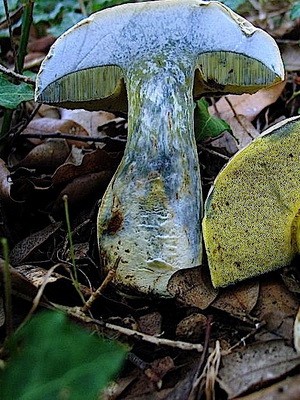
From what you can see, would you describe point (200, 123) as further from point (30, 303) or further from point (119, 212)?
point (30, 303)

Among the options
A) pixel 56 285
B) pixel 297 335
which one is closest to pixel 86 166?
pixel 56 285

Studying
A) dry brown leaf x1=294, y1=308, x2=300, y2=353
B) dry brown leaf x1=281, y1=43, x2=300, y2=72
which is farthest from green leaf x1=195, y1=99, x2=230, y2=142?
dry brown leaf x1=281, y1=43, x2=300, y2=72

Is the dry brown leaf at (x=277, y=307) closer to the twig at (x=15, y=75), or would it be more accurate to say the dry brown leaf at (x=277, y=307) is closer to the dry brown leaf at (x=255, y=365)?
the dry brown leaf at (x=255, y=365)

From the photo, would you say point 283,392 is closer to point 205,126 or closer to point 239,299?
point 239,299

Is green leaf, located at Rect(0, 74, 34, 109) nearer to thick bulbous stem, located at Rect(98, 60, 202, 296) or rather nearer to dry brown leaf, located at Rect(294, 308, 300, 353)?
thick bulbous stem, located at Rect(98, 60, 202, 296)

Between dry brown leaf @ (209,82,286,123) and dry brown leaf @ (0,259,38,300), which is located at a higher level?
dry brown leaf @ (0,259,38,300)

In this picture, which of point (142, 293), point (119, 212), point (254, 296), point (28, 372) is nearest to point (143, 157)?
point (119, 212)
